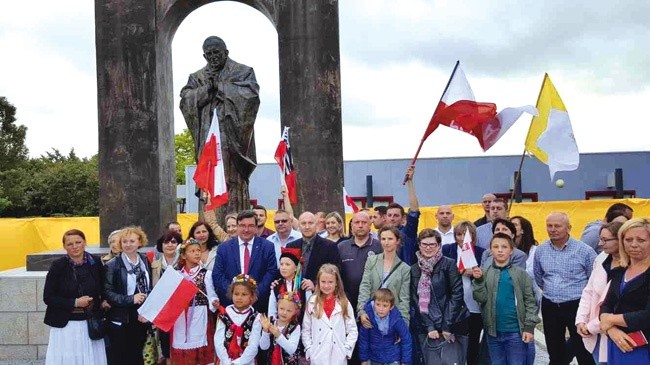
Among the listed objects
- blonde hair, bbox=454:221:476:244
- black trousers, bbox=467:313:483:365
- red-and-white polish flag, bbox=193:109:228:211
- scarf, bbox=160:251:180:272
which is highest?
red-and-white polish flag, bbox=193:109:228:211

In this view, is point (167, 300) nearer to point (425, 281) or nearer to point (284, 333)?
point (284, 333)

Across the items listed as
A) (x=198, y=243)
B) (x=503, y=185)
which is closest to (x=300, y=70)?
(x=198, y=243)

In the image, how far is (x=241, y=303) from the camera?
6.29 m

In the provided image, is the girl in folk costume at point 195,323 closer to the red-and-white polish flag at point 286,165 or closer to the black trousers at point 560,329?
the red-and-white polish flag at point 286,165

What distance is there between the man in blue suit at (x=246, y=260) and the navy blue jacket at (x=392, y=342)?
1082mm

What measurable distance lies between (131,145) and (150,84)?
3.03 ft

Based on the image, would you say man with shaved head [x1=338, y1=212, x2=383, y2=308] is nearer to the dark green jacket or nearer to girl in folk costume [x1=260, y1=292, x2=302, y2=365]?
girl in folk costume [x1=260, y1=292, x2=302, y2=365]

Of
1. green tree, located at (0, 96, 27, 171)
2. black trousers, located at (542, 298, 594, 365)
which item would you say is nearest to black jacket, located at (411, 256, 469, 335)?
black trousers, located at (542, 298, 594, 365)

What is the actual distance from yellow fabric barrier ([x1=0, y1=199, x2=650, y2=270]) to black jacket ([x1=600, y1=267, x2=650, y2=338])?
1220 centimetres

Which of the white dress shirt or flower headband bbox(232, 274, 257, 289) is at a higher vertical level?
the white dress shirt

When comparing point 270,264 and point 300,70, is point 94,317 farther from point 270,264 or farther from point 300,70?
point 300,70

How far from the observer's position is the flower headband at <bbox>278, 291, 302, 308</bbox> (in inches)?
249

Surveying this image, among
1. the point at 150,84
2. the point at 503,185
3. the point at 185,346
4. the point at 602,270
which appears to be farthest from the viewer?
the point at 503,185

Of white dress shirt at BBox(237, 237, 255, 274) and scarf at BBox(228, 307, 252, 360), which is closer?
scarf at BBox(228, 307, 252, 360)
